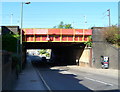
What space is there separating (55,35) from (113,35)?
10003mm

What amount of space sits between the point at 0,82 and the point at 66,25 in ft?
314

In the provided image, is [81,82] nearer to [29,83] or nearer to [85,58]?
[29,83]

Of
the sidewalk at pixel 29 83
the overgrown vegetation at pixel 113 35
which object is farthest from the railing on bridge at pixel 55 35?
the sidewalk at pixel 29 83

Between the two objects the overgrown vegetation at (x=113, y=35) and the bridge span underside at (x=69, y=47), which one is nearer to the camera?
the overgrown vegetation at (x=113, y=35)

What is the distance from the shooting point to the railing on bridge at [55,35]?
116 feet

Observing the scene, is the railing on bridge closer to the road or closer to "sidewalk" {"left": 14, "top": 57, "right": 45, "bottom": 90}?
"sidewalk" {"left": 14, "top": 57, "right": 45, "bottom": 90}

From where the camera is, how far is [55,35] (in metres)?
36.0

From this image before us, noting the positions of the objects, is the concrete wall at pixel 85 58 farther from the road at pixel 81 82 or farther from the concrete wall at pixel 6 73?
the concrete wall at pixel 6 73

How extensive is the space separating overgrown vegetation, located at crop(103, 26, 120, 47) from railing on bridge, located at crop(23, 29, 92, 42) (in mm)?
3443

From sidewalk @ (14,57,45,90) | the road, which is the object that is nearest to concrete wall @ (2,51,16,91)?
sidewalk @ (14,57,45,90)

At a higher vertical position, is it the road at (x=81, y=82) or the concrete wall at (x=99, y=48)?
the concrete wall at (x=99, y=48)

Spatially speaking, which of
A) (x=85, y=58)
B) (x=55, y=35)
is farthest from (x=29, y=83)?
(x=85, y=58)

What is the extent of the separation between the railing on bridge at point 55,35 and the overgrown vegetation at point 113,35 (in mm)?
3443

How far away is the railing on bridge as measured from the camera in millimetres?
35281
